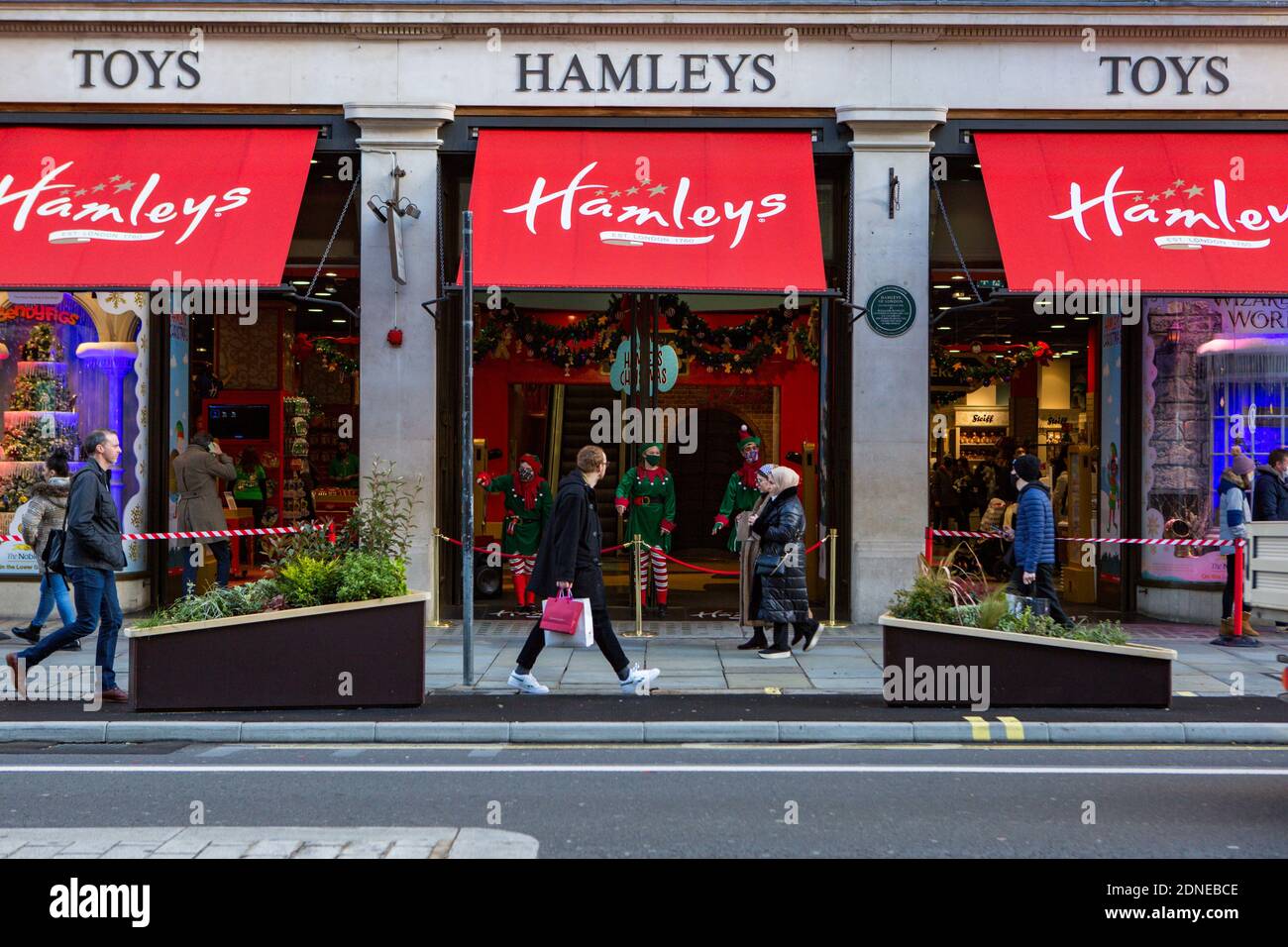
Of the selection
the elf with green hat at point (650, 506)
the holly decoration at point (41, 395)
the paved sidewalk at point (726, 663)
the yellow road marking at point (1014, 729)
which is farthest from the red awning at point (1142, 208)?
the holly decoration at point (41, 395)

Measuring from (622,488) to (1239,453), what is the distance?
6.65m

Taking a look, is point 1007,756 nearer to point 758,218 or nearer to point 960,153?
point 758,218

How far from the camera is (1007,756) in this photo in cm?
745

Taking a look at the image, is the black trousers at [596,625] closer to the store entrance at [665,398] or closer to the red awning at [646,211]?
the red awning at [646,211]

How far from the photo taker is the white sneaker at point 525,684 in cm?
926

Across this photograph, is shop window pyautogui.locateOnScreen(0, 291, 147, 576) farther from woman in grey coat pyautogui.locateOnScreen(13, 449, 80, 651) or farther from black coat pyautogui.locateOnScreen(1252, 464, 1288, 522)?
black coat pyautogui.locateOnScreen(1252, 464, 1288, 522)

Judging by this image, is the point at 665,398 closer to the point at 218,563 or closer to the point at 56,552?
the point at 218,563

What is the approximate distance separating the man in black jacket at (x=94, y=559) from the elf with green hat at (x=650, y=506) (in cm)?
612

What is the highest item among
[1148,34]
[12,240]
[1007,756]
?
[1148,34]

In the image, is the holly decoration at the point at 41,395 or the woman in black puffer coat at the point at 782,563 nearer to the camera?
the woman in black puffer coat at the point at 782,563

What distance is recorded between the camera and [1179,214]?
12688 millimetres

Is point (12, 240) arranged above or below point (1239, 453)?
above
